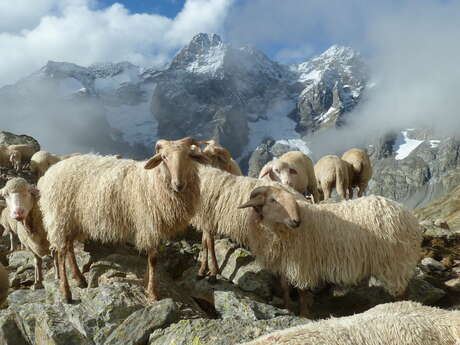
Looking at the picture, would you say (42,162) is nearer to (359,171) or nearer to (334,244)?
(359,171)

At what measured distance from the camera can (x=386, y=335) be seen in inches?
147

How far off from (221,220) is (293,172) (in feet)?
14.4

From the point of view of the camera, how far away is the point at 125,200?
836cm

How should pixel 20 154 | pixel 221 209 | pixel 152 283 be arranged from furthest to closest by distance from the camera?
pixel 20 154 < pixel 221 209 < pixel 152 283

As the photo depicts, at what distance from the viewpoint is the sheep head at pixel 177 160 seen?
7680 mm

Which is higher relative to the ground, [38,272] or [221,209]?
[221,209]

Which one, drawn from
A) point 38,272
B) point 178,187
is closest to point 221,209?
point 178,187

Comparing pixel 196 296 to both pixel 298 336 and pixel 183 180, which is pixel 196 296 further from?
pixel 298 336

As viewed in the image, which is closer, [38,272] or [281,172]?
[38,272]

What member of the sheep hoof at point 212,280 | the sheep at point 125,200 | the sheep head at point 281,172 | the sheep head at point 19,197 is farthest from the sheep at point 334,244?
the sheep head at point 19,197

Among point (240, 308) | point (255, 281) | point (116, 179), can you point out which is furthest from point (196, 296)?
point (116, 179)

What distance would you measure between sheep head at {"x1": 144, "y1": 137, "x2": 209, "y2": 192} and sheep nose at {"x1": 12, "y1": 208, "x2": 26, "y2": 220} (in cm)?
358

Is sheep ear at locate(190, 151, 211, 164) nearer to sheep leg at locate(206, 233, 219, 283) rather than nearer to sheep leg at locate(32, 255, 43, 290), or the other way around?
sheep leg at locate(206, 233, 219, 283)

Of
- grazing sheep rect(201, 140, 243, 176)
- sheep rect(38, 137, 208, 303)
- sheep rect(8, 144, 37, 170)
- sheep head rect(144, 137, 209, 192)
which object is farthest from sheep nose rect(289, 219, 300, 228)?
sheep rect(8, 144, 37, 170)
